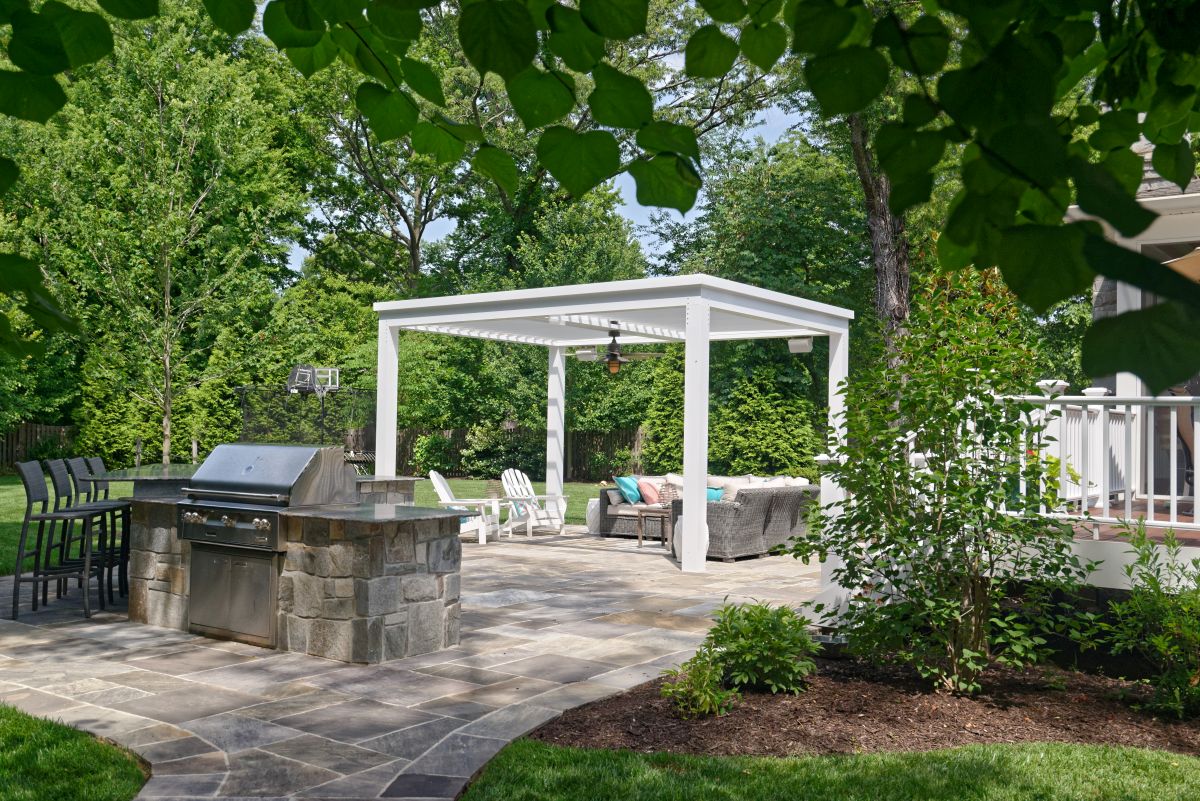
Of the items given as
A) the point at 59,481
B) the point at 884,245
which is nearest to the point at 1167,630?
the point at 59,481

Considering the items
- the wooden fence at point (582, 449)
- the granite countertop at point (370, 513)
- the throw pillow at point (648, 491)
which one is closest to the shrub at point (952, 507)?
the granite countertop at point (370, 513)

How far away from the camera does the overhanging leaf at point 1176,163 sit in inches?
49.8

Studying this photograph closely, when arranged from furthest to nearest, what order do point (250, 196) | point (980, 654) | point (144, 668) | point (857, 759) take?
point (250, 196) → point (144, 668) → point (980, 654) → point (857, 759)

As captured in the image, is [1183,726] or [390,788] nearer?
[390,788]

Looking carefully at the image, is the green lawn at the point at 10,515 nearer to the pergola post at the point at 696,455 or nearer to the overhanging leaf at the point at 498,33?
the pergola post at the point at 696,455

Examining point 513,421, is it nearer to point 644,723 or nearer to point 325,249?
point 325,249

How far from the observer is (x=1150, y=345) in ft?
2.24

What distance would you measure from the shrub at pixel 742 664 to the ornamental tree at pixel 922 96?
3.31 m

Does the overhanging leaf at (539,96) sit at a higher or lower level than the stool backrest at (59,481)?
higher

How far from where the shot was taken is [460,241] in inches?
1116

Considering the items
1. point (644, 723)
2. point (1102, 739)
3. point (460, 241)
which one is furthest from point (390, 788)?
point (460, 241)

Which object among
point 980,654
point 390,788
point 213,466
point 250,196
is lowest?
point 390,788

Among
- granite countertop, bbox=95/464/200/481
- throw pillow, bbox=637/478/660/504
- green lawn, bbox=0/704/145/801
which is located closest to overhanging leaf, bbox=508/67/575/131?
green lawn, bbox=0/704/145/801

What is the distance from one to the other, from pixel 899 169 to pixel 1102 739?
13.8 ft
